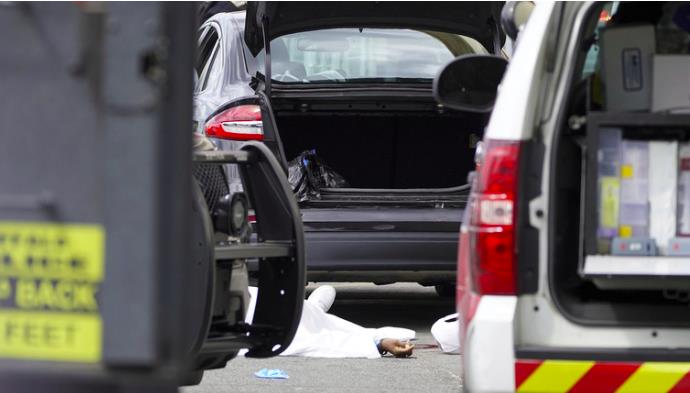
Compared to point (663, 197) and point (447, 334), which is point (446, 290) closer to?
point (447, 334)

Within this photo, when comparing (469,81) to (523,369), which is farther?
(469,81)

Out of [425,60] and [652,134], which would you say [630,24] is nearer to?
[652,134]

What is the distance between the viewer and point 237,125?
7.99 m

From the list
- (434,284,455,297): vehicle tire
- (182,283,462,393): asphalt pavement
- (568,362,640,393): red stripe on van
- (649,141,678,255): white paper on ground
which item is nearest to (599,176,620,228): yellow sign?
(649,141,678,255): white paper on ground

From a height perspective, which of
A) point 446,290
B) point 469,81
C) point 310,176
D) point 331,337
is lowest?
point 446,290

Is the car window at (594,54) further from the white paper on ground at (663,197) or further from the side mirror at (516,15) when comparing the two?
the white paper on ground at (663,197)

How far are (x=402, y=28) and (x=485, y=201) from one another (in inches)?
176

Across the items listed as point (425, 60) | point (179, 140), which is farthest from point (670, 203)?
point (425, 60)

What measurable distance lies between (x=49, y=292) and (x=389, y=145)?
598 cm

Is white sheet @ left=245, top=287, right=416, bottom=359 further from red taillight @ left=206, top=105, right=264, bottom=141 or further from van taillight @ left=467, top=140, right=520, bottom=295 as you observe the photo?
van taillight @ left=467, top=140, right=520, bottom=295

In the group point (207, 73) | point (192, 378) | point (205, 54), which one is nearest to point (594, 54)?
point (192, 378)

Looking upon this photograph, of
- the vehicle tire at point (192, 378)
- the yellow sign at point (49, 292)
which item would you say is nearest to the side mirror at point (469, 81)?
the vehicle tire at point (192, 378)

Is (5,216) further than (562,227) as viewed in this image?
No

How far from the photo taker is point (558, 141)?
4422mm
